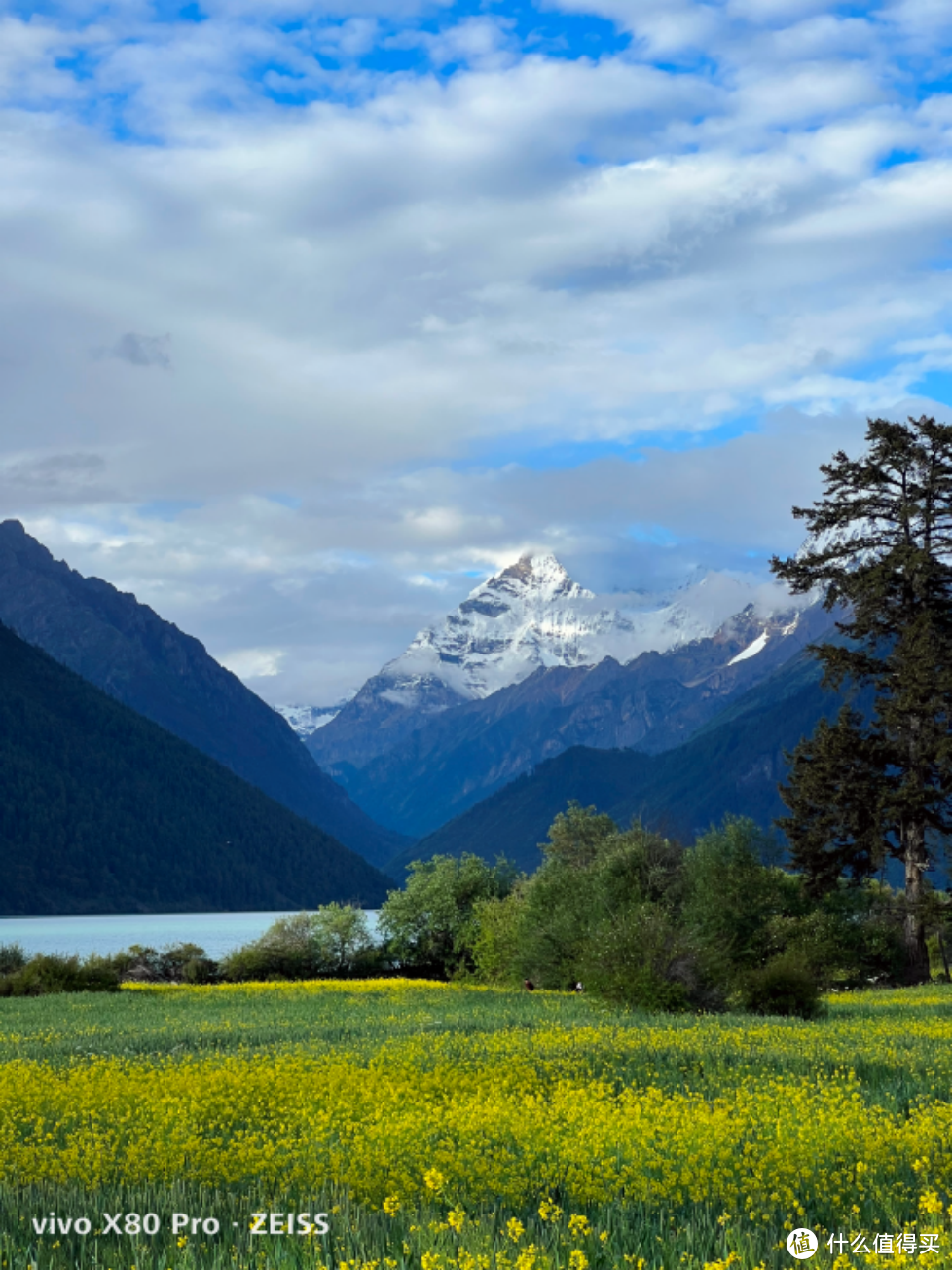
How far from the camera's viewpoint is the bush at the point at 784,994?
104 ft

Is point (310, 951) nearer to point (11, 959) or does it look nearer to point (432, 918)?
point (432, 918)

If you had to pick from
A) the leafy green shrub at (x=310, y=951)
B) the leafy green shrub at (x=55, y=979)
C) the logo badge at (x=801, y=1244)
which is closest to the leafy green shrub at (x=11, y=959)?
the leafy green shrub at (x=55, y=979)

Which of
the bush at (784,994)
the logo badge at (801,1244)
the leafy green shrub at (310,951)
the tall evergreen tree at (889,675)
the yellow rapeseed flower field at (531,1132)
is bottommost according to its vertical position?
the leafy green shrub at (310,951)

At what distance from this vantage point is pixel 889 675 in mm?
47875

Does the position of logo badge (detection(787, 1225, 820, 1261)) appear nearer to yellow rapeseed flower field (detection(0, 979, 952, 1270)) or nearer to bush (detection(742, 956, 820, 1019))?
yellow rapeseed flower field (detection(0, 979, 952, 1270))

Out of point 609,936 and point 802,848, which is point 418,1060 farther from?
point 802,848

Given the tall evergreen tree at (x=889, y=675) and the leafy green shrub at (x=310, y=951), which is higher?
the tall evergreen tree at (x=889, y=675)

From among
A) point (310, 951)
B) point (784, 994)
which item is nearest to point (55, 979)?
point (310, 951)

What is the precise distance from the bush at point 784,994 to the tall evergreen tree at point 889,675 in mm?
16409

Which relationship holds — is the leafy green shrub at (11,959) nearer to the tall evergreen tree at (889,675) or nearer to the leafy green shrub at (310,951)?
the leafy green shrub at (310,951)

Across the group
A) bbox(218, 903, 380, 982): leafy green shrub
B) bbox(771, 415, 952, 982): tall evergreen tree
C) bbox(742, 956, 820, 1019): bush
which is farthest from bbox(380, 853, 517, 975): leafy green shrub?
bbox(742, 956, 820, 1019): bush

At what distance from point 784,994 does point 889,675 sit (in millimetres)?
20085

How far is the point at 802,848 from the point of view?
50.7 m

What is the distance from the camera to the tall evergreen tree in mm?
46125
